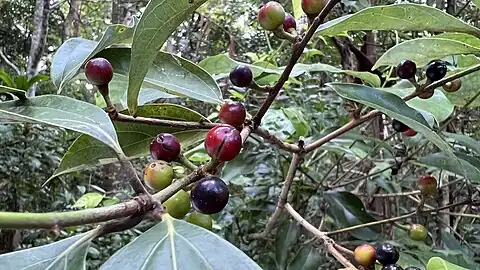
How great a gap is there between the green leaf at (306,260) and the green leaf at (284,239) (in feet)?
0.25

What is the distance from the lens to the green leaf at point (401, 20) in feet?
1.64

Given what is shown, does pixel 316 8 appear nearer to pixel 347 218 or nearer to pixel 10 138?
pixel 347 218

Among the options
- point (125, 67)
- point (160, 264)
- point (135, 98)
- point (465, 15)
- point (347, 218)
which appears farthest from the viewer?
point (465, 15)

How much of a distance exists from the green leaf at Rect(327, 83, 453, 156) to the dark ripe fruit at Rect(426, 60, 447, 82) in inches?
2.9

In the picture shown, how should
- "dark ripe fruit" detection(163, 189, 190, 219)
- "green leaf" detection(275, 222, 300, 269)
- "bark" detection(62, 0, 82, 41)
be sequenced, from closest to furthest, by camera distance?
"dark ripe fruit" detection(163, 189, 190, 219), "green leaf" detection(275, 222, 300, 269), "bark" detection(62, 0, 82, 41)

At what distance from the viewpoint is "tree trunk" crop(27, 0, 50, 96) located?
96.6 inches

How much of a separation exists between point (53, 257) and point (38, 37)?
242 cm

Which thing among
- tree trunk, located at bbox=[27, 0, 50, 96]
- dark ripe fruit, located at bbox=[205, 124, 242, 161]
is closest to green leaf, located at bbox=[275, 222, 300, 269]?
dark ripe fruit, located at bbox=[205, 124, 242, 161]

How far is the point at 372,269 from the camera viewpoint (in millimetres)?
480

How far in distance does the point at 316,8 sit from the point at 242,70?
0.38 ft

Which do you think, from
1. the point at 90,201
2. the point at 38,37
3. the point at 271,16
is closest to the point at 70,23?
the point at 38,37

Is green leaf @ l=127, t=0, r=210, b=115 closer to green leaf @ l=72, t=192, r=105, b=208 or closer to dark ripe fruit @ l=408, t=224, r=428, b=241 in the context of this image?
dark ripe fruit @ l=408, t=224, r=428, b=241

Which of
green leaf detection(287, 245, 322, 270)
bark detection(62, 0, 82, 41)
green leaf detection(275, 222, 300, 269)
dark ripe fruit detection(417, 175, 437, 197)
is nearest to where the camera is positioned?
dark ripe fruit detection(417, 175, 437, 197)

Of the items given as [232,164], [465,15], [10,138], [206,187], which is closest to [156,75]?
[206,187]
